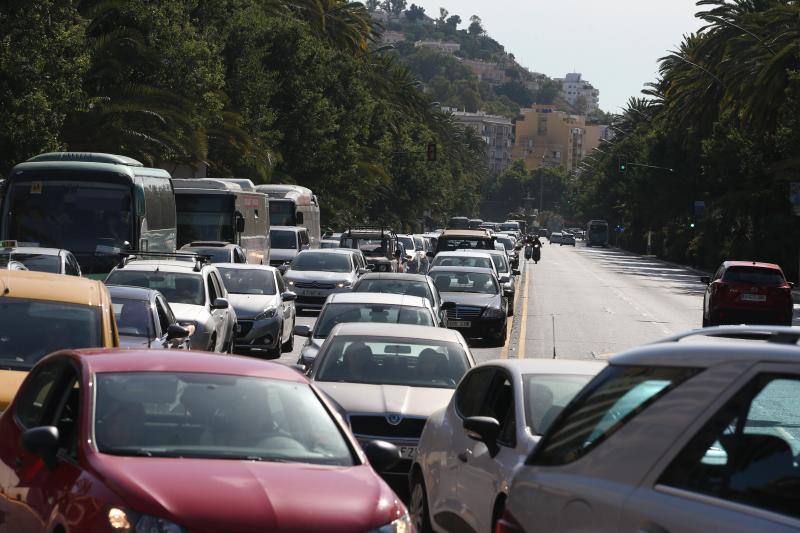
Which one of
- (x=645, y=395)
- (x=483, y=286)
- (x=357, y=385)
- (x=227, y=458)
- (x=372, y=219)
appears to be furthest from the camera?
(x=372, y=219)

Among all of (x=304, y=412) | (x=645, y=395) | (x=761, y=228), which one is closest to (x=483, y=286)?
(x=304, y=412)

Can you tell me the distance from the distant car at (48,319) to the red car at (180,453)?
333 cm

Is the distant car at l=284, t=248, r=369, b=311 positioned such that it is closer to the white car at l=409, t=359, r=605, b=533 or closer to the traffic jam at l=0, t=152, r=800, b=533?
the traffic jam at l=0, t=152, r=800, b=533

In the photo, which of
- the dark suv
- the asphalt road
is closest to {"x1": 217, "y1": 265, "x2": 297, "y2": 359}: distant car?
the asphalt road

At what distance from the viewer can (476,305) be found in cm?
2714

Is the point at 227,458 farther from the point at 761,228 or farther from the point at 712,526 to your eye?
the point at 761,228

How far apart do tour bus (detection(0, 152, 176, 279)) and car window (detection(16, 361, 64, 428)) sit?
18914 millimetres

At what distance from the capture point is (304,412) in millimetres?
7188

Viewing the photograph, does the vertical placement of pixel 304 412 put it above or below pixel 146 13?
below

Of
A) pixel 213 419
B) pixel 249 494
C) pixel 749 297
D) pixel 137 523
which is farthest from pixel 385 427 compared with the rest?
pixel 749 297

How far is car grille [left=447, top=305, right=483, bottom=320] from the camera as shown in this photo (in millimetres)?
27000

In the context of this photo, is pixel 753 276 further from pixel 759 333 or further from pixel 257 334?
pixel 759 333

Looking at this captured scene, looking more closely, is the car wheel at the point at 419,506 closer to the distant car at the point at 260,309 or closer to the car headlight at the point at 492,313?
the distant car at the point at 260,309

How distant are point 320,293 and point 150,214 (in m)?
5.21
